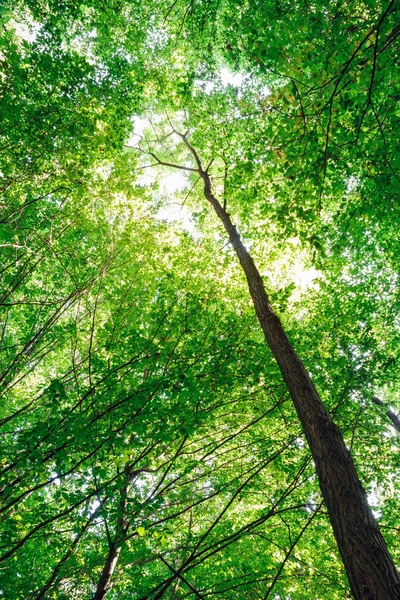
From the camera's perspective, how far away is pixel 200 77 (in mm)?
10562

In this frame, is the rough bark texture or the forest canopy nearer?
the rough bark texture

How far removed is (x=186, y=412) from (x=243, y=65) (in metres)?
11.3

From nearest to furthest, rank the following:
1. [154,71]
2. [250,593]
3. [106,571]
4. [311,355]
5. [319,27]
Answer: [319,27] → [106,571] → [311,355] → [250,593] → [154,71]

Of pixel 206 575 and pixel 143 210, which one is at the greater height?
pixel 143 210

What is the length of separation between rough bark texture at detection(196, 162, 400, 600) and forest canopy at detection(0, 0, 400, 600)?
0.02 metres

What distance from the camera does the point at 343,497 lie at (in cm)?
337

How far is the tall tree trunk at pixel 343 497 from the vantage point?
2.77 meters

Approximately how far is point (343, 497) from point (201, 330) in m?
2.94

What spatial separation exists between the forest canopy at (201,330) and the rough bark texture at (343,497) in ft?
0.06

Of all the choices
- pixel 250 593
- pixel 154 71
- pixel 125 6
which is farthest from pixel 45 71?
pixel 250 593

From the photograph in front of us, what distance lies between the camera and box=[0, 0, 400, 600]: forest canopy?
11.9 ft

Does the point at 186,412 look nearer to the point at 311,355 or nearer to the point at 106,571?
the point at 106,571

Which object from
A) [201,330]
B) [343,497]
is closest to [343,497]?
[343,497]

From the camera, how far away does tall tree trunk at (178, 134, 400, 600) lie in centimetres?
277
